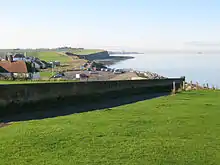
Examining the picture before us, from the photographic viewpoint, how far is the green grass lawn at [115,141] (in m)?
6.98

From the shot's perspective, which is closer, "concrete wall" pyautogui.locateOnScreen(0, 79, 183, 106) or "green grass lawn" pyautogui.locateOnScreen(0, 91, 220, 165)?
"green grass lawn" pyautogui.locateOnScreen(0, 91, 220, 165)

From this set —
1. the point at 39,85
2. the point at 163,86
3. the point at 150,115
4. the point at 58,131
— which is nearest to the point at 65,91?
the point at 39,85

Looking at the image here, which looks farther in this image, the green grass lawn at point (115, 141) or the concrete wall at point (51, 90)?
the concrete wall at point (51, 90)

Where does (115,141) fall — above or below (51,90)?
below

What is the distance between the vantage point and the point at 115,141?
830cm

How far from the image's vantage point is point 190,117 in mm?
12023

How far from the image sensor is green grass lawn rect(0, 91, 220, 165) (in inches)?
275

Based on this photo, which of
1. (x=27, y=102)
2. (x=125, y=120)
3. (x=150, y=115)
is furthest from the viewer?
(x=27, y=102)

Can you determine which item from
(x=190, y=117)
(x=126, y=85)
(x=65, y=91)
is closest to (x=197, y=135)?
(x=190, y=117)

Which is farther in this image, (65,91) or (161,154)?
(65,91)

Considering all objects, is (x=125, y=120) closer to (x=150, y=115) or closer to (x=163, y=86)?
(x=150, y=115)

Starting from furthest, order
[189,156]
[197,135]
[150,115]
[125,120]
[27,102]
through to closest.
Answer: [27,102], [150,115], [125,120], [197,135], [189,156]

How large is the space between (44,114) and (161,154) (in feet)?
26.2

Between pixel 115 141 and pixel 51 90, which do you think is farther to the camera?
pixel 51 90
